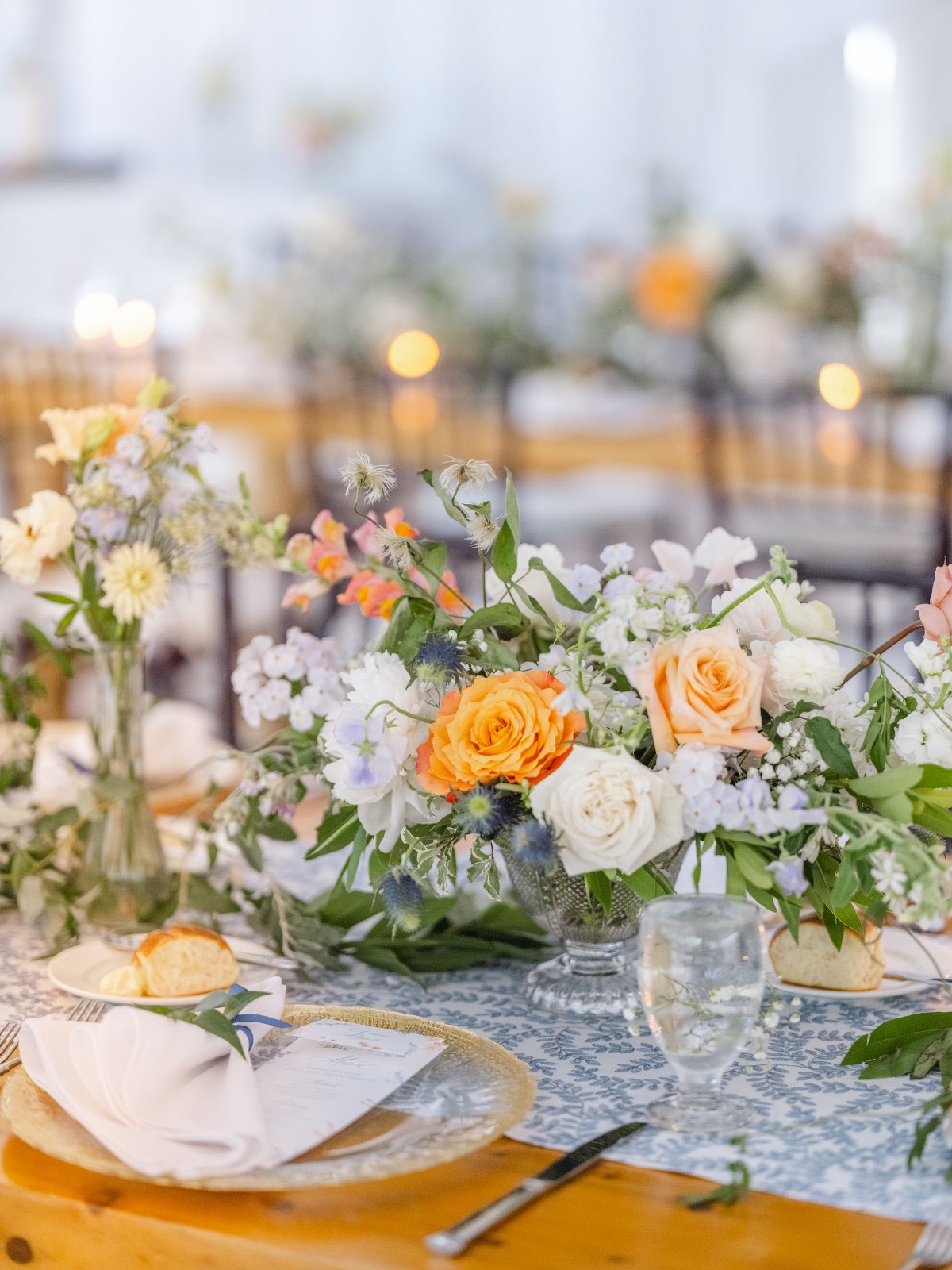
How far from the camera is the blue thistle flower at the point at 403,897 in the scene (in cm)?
84

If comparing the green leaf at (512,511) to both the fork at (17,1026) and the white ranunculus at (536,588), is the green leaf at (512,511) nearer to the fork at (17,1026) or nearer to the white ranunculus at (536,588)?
the white ranunculus at (536,588)

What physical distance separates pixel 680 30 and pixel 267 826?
15.4ft

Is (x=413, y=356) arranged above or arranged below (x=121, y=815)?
above

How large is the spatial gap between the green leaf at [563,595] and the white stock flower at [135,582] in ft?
0.91

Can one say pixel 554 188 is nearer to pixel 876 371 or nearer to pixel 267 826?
pixel 876 371

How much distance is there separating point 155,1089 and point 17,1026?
208 millimetres

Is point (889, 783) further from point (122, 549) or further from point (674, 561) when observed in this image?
point (122, 549)

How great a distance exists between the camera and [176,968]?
3.01 feet

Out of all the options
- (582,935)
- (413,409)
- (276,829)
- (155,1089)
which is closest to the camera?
(155,1089)

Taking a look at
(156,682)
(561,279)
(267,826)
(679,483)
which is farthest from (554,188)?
(267,826)

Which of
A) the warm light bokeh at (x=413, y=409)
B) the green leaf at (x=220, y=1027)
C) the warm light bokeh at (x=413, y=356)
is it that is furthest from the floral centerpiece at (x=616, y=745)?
the warm light bokeh at (x=413, y=356)

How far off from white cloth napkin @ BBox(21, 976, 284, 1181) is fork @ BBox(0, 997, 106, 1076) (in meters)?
0.04

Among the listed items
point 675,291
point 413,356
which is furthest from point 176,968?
point 675,291

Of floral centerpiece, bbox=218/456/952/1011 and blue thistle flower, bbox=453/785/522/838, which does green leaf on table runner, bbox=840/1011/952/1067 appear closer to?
floral centerpiece, bbox=218/456/952/1011
